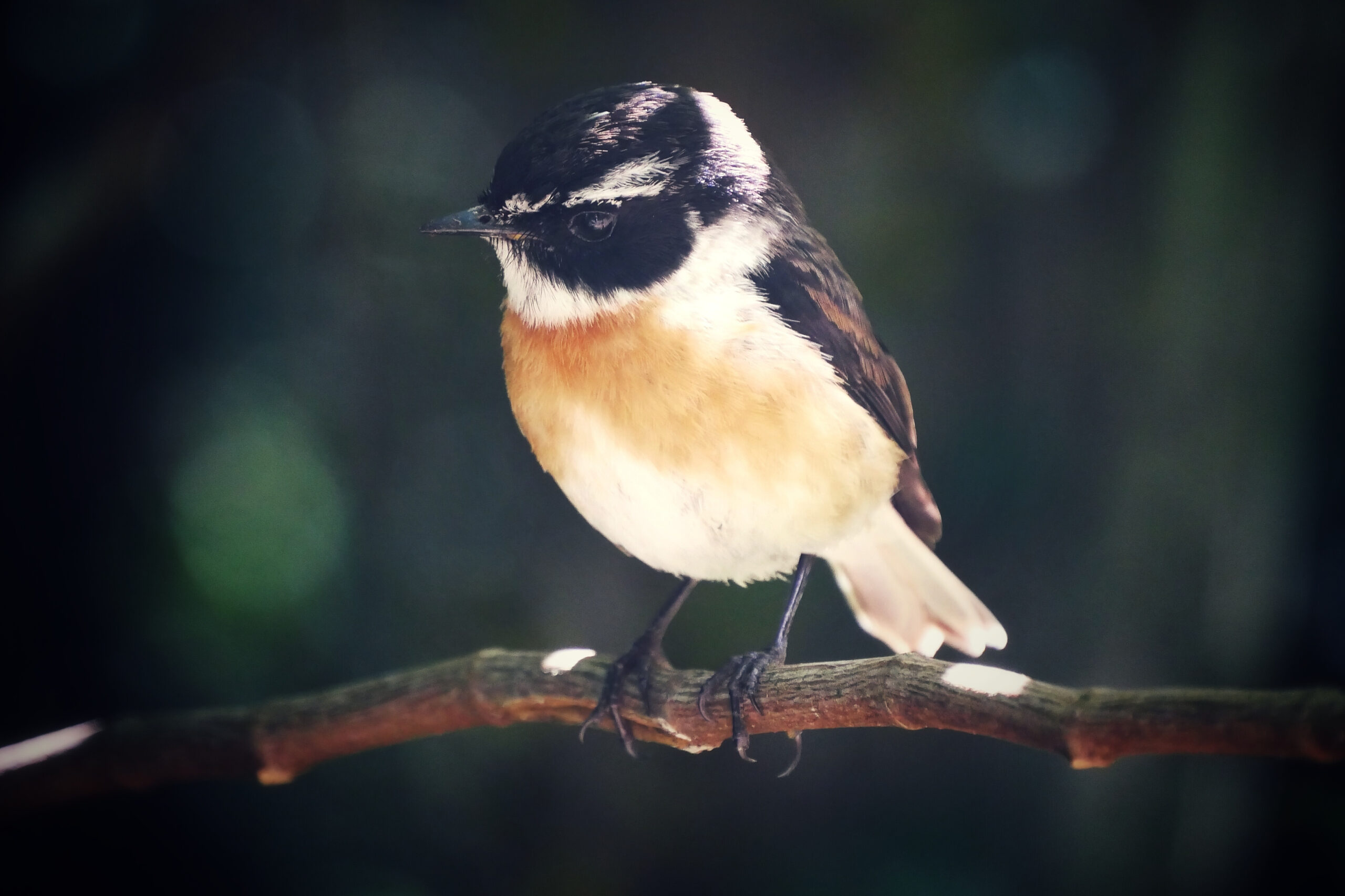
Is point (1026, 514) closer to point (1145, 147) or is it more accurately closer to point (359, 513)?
point (1145, 147)

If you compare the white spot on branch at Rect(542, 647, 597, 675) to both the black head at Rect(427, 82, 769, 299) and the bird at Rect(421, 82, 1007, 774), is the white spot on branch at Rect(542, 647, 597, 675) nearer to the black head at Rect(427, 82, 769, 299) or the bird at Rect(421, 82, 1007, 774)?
the bird at Rect(421, 82, 1007, 774)

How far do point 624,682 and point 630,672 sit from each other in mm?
21

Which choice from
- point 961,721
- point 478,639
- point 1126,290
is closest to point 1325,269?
point 1126,290

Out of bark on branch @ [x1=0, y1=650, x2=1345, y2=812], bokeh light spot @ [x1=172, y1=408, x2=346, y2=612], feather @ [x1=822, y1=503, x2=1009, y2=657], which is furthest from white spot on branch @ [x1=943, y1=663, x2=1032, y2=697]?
bokeh light spot @ [x1=172, y1=408, x2=346, y2=612]

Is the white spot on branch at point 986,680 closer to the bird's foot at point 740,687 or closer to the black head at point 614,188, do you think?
the bird's foot at point 740,687

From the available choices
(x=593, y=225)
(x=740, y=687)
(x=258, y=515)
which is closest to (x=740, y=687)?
(x=740, y=687)

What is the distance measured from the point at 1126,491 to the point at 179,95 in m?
1.59

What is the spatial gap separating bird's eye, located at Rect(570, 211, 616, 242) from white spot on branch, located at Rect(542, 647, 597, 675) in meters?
0.53

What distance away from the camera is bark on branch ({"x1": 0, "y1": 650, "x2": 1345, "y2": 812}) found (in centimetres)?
92

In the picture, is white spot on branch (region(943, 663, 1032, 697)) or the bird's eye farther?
the bird's eye

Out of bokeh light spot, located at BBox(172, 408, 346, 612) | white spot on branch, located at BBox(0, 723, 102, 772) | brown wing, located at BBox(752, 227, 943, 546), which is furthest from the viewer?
bokeh light spot, located at BBox(172, 408, 346, 612)

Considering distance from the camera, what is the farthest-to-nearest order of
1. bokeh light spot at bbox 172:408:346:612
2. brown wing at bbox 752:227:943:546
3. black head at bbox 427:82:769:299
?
bokeh light spot at bbox 172:408:346:612 → brown wing at bbox 752:227:943:546 → black head at bbox 427:82:769:299

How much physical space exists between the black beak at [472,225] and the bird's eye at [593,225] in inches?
2.7

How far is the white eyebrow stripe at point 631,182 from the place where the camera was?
3.44 feet
